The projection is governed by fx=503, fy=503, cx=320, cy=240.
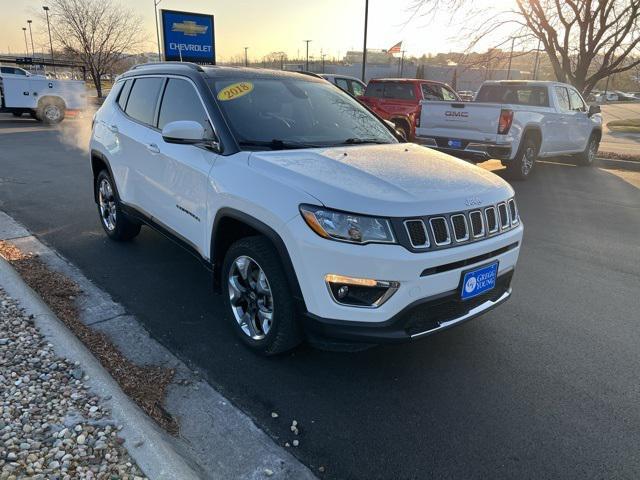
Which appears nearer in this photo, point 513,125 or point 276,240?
point 276,240

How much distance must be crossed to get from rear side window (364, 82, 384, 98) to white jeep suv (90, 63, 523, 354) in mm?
10346

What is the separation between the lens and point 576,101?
1166 centimetres

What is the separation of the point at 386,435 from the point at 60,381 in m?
1.77

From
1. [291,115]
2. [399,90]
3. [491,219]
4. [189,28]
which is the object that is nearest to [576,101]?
[399,90]

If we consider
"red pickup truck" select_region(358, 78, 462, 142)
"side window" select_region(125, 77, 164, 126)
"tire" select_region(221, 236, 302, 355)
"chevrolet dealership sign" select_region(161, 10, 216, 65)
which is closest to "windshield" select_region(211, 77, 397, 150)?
"tire" select_region(221, 236, 302, 355)

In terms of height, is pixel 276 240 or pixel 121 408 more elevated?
pixel 276 240

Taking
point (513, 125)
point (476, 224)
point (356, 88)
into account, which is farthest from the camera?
point (356, 88)

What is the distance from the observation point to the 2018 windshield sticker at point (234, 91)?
12.2ft

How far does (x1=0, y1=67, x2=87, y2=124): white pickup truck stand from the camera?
58.5 ft

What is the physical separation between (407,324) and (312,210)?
820 millimetres

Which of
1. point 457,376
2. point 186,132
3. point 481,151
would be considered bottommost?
point 457,376

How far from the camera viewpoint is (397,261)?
8.60 ft

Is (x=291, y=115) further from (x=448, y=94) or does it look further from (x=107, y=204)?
(x=448, y=94)

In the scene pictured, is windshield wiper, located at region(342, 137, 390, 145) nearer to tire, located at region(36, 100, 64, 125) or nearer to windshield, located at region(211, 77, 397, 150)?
windshield, located at region(211, 77, 397, 150)
